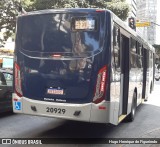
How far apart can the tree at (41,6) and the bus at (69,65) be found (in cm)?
1758

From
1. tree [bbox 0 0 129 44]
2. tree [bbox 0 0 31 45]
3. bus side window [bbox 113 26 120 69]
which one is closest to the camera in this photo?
bus side window [bbox 113 26 120 69]

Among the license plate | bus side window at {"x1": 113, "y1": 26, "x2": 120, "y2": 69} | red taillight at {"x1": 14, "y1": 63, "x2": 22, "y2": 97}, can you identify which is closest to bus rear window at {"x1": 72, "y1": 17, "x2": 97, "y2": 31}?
bus side window at {"x1": 113, "y1": 26, "x2": 120, "y2": 69}

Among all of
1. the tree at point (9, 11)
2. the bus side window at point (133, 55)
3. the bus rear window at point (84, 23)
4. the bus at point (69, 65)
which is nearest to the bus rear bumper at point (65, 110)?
the bus at point (69, 65)

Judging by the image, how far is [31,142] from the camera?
285 inches

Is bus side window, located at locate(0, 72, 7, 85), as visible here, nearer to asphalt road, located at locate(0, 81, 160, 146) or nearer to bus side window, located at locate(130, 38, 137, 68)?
asphalt road, located at locate(0, 81, 160, 146)

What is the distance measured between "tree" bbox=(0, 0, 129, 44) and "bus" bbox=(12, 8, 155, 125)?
17583 millimetres

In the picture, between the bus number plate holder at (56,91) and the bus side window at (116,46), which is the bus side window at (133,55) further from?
the bus number plate holder at (56,91)

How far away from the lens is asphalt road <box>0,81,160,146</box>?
26.4 feet

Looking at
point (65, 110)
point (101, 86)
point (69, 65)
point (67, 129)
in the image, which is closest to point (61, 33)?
point (69, 65)

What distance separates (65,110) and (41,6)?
2113 cm

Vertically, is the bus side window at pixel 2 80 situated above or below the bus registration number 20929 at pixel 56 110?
above

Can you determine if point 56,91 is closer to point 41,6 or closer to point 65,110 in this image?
point 65,110

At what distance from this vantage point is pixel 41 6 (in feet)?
88.9

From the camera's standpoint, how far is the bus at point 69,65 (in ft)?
22.6
